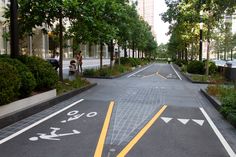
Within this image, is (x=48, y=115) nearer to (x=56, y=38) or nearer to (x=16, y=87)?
(x=16, y=87)

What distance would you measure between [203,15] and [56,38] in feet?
40.5

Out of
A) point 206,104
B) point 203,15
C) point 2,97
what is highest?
point 203,15

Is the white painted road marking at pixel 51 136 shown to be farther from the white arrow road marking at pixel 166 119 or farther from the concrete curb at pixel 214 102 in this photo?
the concrete curb at pixel 214 102

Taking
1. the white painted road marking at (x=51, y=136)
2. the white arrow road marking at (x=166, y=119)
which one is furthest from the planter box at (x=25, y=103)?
the white arrow road marking at (x=166, y=119)

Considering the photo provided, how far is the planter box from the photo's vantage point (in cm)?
875

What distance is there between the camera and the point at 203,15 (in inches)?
1057

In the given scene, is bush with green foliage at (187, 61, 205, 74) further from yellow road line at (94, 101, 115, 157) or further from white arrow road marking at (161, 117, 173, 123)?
white arrow road marking at (161, 117, 173, 123)

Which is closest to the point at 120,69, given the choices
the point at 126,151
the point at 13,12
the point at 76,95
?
the point at 76,95

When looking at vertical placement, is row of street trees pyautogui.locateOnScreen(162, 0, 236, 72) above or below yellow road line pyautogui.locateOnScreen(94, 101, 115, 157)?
above

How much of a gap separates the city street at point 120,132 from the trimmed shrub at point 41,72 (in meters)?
0.95

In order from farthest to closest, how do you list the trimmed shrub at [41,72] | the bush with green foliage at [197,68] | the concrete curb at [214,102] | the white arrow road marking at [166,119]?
the bush with green foliage at [197,68]
the concrete curb at [214,102]
the trimmed shrub at [41,72]
the white arrow road marking at [166,119]

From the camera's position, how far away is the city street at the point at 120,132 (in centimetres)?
648

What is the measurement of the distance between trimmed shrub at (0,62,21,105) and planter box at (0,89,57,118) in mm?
162

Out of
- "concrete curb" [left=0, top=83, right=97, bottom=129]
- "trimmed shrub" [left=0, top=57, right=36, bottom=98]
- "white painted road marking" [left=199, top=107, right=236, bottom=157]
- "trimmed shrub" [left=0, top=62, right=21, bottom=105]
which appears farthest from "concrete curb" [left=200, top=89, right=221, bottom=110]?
"trimmed shrub" [left=0, top=62, right=21, bottom=105]
